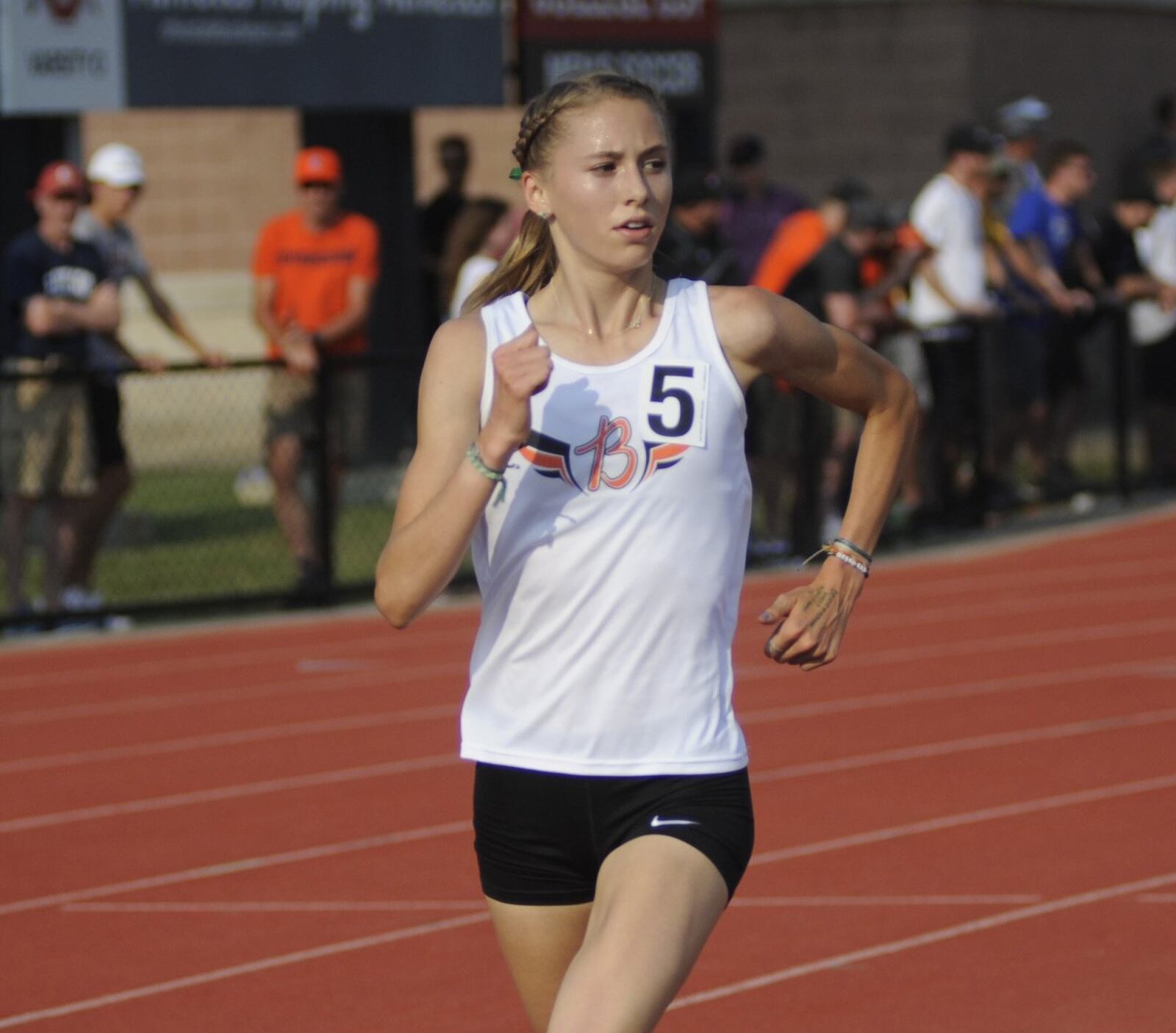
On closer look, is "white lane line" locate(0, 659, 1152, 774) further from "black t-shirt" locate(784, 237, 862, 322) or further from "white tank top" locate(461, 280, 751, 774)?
"white tank top" locate(461, 280, 751, 774)

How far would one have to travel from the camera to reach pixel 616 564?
367 cm

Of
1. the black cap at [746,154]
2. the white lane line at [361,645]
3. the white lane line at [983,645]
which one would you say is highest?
the black cap at [746,154]

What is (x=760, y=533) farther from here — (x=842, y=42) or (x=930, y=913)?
(x=842, y=42)

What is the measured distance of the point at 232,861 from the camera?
7.13m

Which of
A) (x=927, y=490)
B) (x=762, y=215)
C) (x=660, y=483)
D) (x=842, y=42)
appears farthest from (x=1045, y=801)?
(x=842, y=42)

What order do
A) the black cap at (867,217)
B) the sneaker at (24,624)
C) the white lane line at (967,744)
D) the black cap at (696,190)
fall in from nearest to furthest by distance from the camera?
1. the white lane line at (967,744)
2. the sneaker at (24,624)
3. the black cap at (696,190)
4. the black cap at (867,217)

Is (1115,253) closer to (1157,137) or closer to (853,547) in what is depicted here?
(1157,137)

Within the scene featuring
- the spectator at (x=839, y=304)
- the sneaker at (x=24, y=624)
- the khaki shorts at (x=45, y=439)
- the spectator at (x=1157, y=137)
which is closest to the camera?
the khaki shorts at (x=45, y=439)

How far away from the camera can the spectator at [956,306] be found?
47.5ft

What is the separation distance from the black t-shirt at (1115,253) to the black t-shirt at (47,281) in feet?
25.7

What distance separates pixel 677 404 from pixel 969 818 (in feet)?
13.0

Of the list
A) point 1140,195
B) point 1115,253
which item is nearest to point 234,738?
point 1115,253

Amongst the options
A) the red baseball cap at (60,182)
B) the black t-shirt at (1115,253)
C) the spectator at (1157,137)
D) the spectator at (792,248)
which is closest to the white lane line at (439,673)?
the spectator at (792,248)

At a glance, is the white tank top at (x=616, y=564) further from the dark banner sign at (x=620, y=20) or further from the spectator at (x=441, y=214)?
the spectator at (x=441, y=214)
